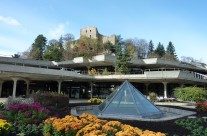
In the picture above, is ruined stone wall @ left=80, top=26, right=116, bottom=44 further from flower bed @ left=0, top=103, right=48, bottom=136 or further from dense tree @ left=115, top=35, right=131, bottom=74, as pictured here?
flower bed @ left=0, top=103, right=48, bottom=136

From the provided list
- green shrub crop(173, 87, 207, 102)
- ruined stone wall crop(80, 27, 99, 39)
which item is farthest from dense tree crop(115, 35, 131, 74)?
ruined stone wall crop(80, 27, 99, 39)

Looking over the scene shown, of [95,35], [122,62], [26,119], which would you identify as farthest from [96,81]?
[26,119]

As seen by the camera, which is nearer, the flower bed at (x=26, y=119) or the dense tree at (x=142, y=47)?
the flower bed at (x=26, y=119)

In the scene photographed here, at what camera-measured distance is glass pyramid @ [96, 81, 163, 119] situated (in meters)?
15.1

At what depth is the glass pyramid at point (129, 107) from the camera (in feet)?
49.6

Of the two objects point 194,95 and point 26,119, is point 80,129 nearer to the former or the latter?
point 26,119

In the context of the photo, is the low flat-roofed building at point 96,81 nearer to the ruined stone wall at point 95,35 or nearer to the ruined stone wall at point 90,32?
the ruined stone wall at point 95,35

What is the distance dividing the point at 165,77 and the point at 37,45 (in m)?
61.3

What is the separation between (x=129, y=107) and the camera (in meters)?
15.6

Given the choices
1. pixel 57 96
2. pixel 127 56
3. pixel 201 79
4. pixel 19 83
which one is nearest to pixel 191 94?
pixel 57 96

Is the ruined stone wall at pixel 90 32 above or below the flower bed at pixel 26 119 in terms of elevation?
→ above

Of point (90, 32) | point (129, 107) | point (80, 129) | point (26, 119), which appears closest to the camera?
point (80, 129)

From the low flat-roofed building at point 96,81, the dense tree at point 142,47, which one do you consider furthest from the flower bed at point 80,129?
the dense tree at point 142,47

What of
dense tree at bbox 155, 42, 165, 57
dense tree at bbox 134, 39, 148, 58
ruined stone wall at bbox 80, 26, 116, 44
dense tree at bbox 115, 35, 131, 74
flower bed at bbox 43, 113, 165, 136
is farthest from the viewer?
dense tree at bbox 134, 39, 148, 58
